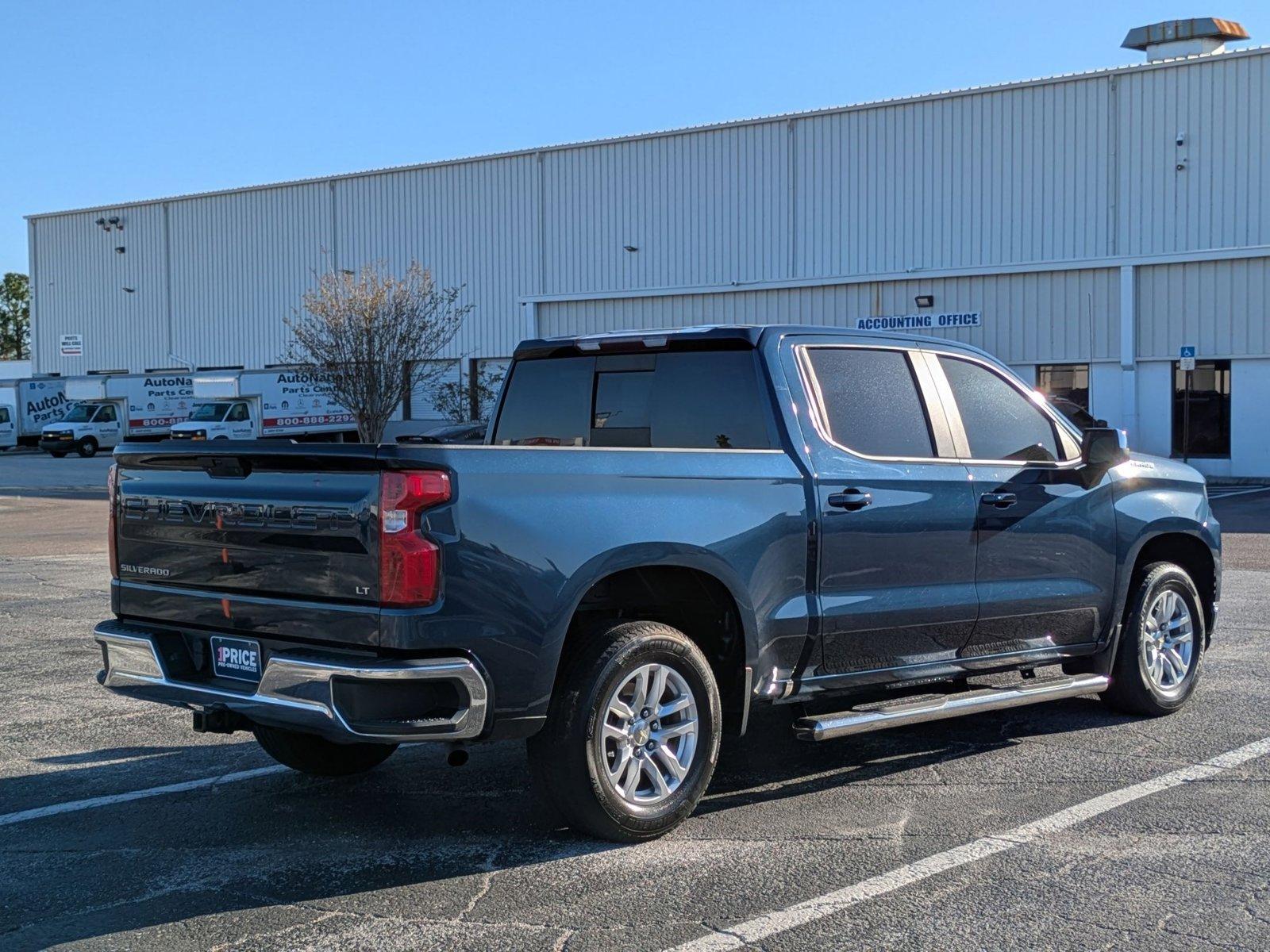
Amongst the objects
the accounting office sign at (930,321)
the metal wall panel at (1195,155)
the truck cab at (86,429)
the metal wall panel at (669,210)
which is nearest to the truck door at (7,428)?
the truck cab at (86,429)

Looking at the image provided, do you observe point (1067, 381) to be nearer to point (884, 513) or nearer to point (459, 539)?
point (884, 513)

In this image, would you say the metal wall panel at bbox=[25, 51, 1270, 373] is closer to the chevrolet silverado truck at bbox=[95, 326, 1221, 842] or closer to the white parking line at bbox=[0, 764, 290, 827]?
the chevrolet silverado truck at bbox=[95, 326, 1221, 842]

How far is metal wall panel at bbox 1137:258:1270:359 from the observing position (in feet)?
113

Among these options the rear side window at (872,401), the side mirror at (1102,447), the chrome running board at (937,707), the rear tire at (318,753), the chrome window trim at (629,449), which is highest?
the rear side window at (872,401)

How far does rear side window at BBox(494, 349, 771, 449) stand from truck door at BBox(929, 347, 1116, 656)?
3.86 feet

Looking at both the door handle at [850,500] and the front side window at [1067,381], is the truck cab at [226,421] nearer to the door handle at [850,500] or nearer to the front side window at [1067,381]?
the front side window at [1067,381]

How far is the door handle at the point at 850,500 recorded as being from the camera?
6.13m

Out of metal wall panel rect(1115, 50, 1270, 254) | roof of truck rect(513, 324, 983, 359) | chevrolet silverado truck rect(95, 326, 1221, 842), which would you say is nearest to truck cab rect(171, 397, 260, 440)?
metal wall panel rect(1115, 50, 1270, 254)

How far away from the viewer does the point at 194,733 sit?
773 centimetres

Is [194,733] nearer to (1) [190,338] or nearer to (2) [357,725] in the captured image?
(2) [357,725]

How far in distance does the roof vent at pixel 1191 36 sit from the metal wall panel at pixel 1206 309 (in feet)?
24.2

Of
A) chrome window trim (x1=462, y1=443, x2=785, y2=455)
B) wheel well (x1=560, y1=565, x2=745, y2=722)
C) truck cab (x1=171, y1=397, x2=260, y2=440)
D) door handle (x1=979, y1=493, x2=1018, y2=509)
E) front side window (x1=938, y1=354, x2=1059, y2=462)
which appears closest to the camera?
chrome window trim (x1=462, y1=443, x2=785, y2=455)

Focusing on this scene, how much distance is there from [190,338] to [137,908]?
56.0 m

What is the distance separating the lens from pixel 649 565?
5.52 meters
